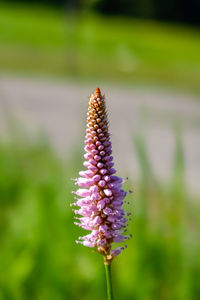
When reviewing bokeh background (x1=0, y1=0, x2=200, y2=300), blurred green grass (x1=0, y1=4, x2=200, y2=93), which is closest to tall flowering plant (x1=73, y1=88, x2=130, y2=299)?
bokeh background (x1=0, y1=0, x2=200, y2=300)

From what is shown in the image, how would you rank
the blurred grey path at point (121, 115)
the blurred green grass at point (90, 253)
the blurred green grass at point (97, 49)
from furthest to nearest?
the blurred green grass at point (97, 49) → the blurred grey path at point (121, 115) → the blurred green grass at point (90, 253)

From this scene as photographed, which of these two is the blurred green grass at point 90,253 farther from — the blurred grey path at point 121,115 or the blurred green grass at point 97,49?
the blurred green grass at point 97,49

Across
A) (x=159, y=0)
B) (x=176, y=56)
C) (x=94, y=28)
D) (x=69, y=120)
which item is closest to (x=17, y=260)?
(x=69, y=120)

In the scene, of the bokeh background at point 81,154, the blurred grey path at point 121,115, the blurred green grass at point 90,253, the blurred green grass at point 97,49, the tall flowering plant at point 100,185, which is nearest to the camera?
the tall flowering plant at point 100,185

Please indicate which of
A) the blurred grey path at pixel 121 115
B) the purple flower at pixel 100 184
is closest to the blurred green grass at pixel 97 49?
the blurred grey path at pixel 121 115

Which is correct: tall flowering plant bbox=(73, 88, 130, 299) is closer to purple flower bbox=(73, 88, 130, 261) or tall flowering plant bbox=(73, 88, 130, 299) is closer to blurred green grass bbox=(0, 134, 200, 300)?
purple flower bbox=(73, 88, 130, 261)

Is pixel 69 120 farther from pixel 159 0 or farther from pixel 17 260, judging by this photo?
pixel 159 0
